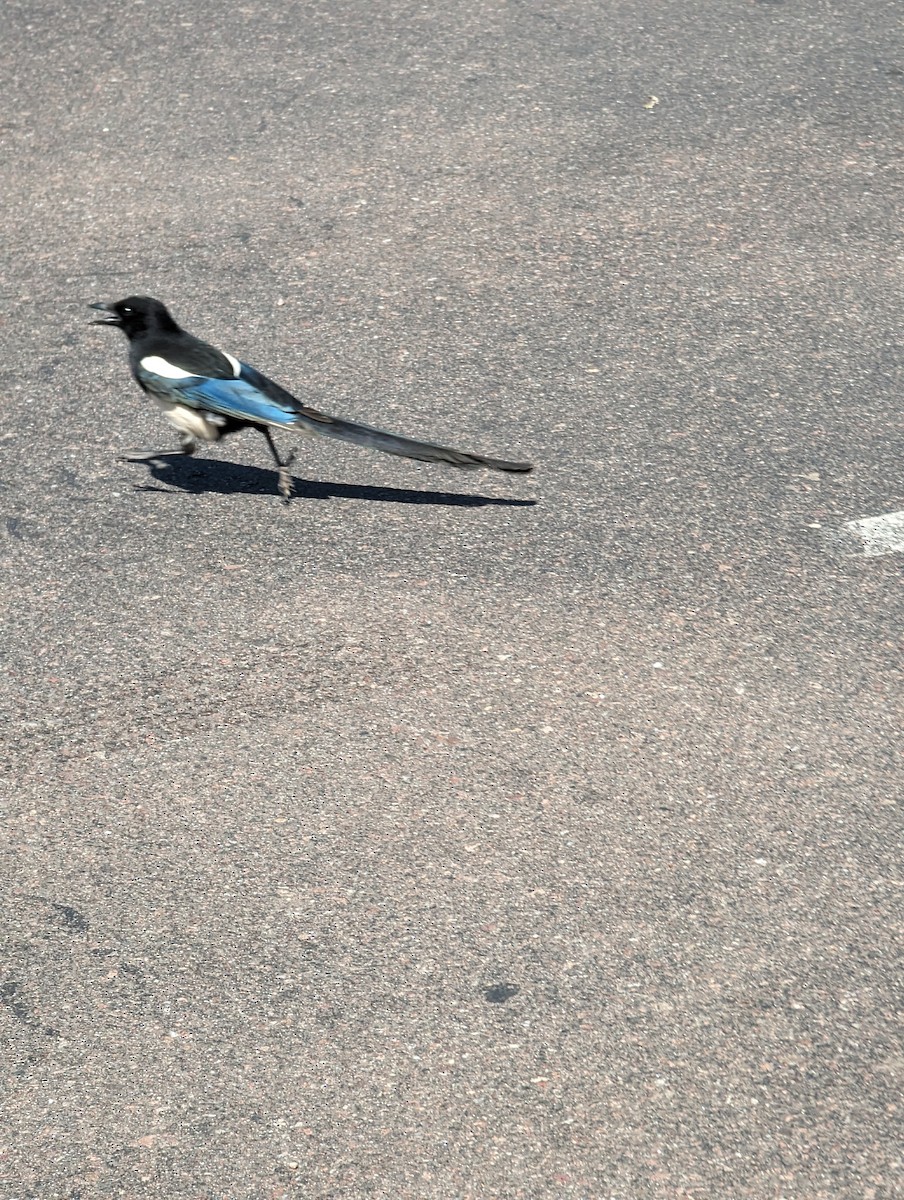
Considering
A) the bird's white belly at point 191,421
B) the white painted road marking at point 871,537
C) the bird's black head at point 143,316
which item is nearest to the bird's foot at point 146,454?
the bird's white belly at point 191,421

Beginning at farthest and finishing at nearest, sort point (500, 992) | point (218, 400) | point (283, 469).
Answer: point (283, 469)
point (218, 400)
point (500, 992)

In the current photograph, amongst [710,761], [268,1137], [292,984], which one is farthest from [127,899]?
[710,761]

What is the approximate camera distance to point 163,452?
16.2 feet

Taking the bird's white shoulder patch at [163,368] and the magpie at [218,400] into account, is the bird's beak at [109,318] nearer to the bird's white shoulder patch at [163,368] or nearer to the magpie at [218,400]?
the magpie at [218,400]

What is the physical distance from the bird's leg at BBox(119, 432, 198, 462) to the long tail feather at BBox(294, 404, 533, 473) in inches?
16.1

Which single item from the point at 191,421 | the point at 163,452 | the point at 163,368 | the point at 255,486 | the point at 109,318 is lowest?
the point at 255,486

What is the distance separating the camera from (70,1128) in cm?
294

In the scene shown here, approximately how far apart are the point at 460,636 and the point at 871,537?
131 centimetres

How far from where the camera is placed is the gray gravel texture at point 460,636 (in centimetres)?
301

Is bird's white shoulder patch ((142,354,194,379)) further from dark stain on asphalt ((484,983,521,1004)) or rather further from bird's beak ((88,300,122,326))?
dark stain on asphalt ((484,983,521,1004))

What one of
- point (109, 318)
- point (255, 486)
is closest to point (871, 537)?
point (255, 486)

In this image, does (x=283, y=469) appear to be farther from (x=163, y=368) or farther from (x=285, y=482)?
(x=163, y=368)

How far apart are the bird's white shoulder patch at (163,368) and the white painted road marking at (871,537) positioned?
2.05 m

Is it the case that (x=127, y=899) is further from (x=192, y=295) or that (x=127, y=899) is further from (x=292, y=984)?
(x=192, y=295)
